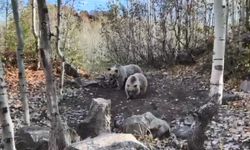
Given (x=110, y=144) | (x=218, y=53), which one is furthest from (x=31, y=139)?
(x=218, y=53)

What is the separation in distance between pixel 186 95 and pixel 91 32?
7698 millimetres

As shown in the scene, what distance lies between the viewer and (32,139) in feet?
19.9

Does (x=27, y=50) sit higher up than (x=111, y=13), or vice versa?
(x=111, y=13)

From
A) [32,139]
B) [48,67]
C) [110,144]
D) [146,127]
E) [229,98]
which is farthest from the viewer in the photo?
[229,98]

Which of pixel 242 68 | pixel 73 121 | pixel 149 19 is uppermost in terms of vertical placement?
pixel 149 19

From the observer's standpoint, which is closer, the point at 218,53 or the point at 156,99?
the point at 218,53

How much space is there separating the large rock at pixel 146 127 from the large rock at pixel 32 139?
4.28ft

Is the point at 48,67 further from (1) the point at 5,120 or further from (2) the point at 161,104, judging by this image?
(2) the point at 161,104

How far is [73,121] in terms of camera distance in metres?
8.19

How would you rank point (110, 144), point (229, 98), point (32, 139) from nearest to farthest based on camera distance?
point (110, 144)
point (32, 139)
point (229, 98)

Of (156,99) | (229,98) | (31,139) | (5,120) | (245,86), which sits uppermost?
(5,120)

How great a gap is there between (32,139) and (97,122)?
123 cm

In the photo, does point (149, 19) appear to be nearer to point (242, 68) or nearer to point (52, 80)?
point (242, 68)

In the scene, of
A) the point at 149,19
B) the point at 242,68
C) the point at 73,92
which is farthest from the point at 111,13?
the point at 242,68
